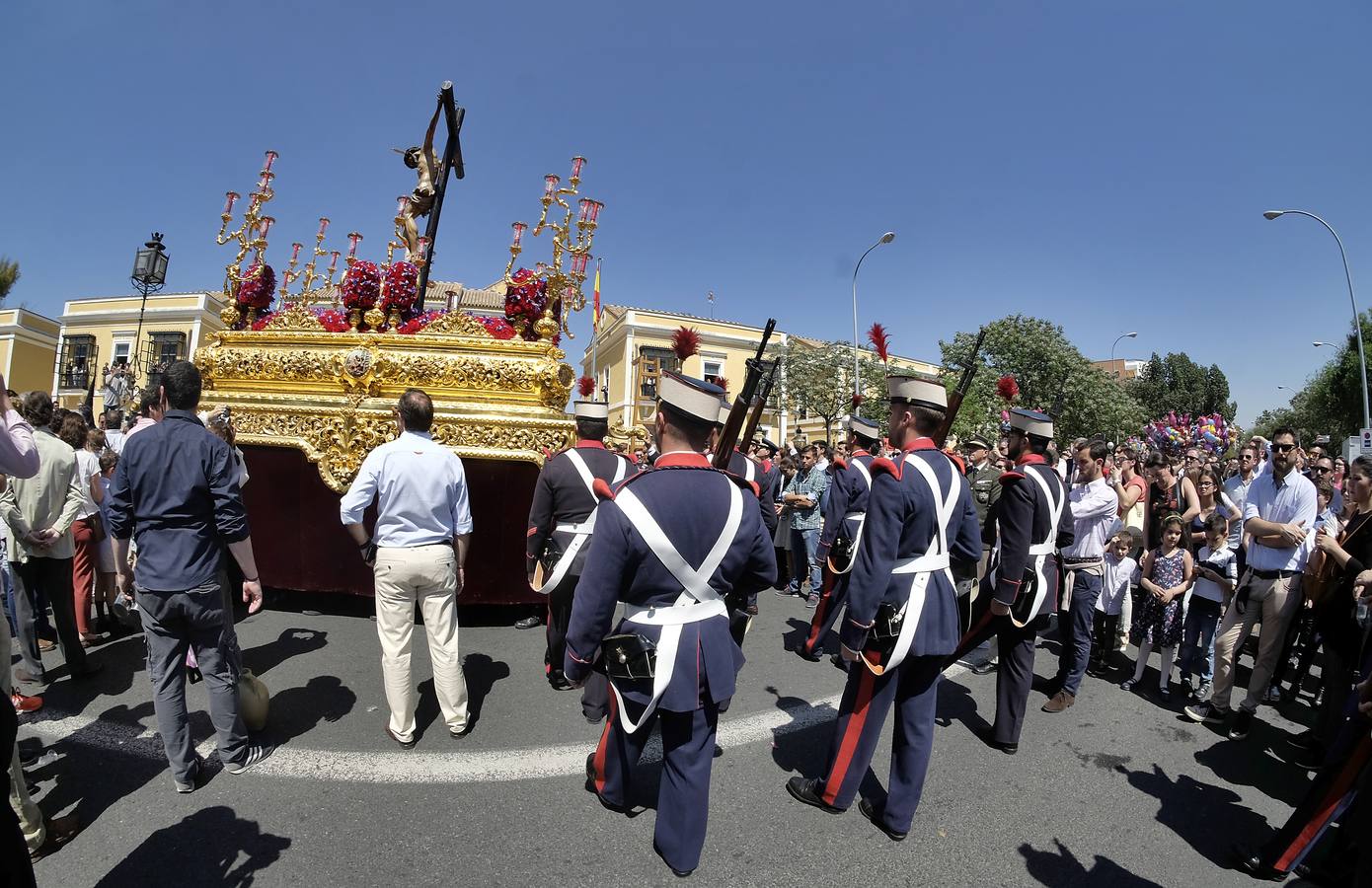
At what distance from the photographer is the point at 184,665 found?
3396 mm

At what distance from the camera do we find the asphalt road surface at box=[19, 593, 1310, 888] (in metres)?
2.85

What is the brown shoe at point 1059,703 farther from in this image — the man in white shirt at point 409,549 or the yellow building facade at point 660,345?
the yellow building facade at point 660,345

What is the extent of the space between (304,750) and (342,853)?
1.10 meters

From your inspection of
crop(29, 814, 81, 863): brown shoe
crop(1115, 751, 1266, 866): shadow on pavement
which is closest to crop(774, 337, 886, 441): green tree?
crop(1115, 751, 1266, 866): shadow on pavement

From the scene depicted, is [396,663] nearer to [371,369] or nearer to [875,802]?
[875,802]

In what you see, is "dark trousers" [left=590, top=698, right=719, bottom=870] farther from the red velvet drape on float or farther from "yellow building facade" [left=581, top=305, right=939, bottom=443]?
"yellow building facade" [left=581, top=305, right=939, bottom=443]

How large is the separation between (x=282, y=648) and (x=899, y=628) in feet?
15.4

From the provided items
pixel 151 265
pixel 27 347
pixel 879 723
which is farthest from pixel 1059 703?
pixel 27 347

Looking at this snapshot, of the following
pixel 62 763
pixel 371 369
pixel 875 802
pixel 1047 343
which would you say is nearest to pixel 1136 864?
pixel 875 802

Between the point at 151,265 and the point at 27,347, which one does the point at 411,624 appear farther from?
the point at 27,347

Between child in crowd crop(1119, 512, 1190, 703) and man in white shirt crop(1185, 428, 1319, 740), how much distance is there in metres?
0.51

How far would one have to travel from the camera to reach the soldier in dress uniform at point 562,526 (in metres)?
4.62

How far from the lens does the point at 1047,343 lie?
3262 centimetres

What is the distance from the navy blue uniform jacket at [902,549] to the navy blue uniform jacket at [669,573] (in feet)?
2.52
